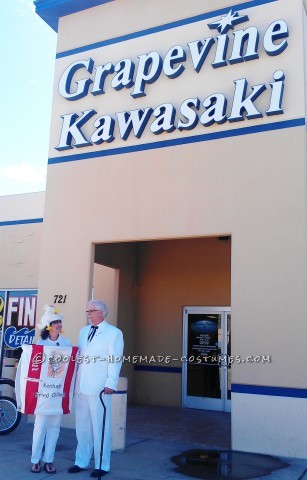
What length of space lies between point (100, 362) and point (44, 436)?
1231 millimetres

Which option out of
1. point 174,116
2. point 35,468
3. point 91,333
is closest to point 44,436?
point 35,468

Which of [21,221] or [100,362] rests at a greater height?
[21,221]

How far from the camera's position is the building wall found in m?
8.34

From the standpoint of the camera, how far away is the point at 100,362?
704 centimetres

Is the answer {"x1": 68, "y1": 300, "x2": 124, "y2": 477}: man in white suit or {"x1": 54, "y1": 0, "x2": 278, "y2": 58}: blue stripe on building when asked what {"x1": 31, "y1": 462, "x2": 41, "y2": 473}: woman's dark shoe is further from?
{"x1": 54, "y1": 0, "x2": 278, "y2": 58}: blue stripe on building

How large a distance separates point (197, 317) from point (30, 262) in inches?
188

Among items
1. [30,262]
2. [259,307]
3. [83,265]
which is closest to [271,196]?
[259,307]

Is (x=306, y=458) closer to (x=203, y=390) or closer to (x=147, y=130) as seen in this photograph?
(x=203, y=390)

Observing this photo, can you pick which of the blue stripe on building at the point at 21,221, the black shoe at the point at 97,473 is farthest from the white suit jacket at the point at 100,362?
the blue stripe on building at the point at 21,221

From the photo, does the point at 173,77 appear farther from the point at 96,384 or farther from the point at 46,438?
the point at 46,438

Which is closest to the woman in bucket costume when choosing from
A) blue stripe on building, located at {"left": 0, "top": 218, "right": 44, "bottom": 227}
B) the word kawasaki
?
the word kawasaki

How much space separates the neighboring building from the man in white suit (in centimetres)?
244

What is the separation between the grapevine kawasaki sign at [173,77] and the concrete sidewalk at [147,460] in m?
5.67

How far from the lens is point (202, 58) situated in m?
10.0
